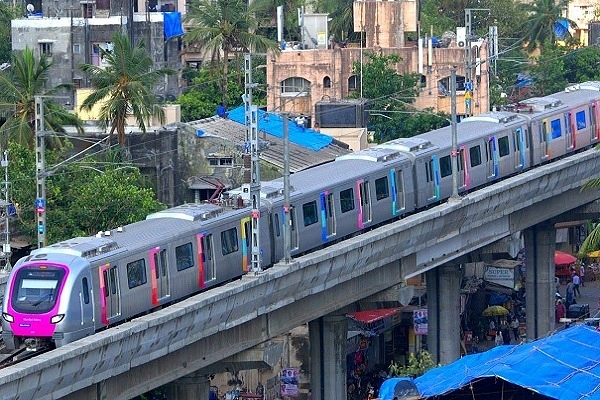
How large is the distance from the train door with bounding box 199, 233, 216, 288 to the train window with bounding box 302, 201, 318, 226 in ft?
15.9

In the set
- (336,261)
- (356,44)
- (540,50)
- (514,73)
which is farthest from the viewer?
(540,50)

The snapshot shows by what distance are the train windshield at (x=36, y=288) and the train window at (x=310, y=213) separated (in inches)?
423

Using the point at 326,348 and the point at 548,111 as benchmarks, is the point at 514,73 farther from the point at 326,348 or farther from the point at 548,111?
the point at 326,348

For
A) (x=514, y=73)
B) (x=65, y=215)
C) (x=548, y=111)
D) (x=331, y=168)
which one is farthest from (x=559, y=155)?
(x=514, y=73)

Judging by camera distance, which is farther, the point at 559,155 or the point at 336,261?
the point at 559,155

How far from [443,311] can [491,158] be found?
518 centimetres

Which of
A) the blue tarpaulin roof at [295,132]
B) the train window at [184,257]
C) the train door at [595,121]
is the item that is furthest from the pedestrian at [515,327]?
the train window at [184,257]

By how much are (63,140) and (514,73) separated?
4195 cm

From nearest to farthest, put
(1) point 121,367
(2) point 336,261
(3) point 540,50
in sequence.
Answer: (1) point 121,367, (2) point 336,261, (3) point 540,50

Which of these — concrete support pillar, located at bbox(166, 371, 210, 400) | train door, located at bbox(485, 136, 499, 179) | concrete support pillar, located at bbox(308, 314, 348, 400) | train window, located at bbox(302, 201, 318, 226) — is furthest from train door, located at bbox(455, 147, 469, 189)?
concrete support pillar, located at bbox(166, 371, 210, 400)

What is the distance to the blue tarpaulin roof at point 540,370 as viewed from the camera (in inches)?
1396

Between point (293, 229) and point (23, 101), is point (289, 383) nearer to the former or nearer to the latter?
point (293, 229)

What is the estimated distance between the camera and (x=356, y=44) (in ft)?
290

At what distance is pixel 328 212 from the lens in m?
48.9
